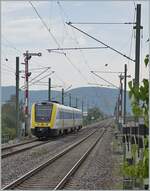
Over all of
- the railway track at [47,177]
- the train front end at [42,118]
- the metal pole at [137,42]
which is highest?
the metal pole at [137,42]

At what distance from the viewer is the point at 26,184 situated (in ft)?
47.3

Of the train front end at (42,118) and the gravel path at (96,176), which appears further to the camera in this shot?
the train front end at (42,118)

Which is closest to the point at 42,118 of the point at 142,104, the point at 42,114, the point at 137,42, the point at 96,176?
the point at 42,114

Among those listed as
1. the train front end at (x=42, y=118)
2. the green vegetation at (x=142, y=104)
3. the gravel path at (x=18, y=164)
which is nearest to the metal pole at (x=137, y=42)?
the gravel path at (x=18, y=164)

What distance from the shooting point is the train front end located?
131ft

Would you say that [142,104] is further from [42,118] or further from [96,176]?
[42,118]

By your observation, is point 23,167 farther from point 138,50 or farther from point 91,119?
point 91,119

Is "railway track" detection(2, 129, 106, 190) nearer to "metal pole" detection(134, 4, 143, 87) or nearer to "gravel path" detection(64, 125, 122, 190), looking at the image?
"gravel path" detection(64, 125, 122, 190)

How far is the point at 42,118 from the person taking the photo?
4019 cm

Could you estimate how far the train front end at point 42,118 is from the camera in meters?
40.0

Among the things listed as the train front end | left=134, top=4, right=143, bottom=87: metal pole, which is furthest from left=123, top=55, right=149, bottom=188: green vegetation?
A: the train front end

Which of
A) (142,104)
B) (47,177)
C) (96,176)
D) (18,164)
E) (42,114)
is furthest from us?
(42,114)

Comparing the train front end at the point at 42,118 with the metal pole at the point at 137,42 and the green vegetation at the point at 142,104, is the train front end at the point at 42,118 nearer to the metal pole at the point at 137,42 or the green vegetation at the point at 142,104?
the metal pole at the point at 137,42

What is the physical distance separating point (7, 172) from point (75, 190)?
4.83 metres
